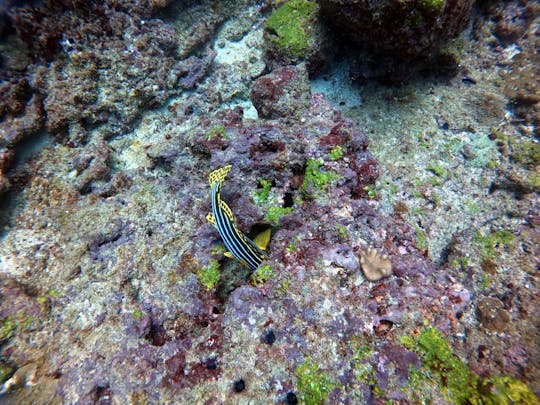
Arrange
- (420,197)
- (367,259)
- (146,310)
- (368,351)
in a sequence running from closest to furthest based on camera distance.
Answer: (368,351) < (367,259) < (146,310) < (420,197)

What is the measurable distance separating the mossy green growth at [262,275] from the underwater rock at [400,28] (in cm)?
368

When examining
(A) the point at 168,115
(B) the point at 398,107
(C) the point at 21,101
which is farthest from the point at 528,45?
(C) the point at 21,101

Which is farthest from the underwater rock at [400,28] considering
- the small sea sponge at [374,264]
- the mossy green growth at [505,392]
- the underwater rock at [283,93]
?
the mossy green growth at [505,392]

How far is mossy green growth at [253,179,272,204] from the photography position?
378 cm

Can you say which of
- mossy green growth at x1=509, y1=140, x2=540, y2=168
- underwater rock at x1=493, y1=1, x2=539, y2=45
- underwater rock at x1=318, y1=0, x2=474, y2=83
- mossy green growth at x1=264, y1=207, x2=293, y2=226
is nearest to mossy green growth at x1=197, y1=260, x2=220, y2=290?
mossy green growth at x1=264, y1=207, x2=293, y2=226

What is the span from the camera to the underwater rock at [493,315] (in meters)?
2.94

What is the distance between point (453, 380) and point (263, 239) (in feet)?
7.57

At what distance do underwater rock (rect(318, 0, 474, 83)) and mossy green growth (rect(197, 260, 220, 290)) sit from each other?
4.01 metres

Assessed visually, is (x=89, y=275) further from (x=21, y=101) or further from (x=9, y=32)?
(x=9, y=32)

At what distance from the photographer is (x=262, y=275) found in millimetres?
3213

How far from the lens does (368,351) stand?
9.01 feet

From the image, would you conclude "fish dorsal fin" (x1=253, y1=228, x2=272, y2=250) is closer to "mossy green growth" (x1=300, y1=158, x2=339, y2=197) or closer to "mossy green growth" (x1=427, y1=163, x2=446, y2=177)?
"mossy green growth" (x1=300, y1=158, x2=339, y2=197)

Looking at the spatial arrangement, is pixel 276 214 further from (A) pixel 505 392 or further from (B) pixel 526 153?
(B) pixel 526 153

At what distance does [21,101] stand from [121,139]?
1.57 metres
